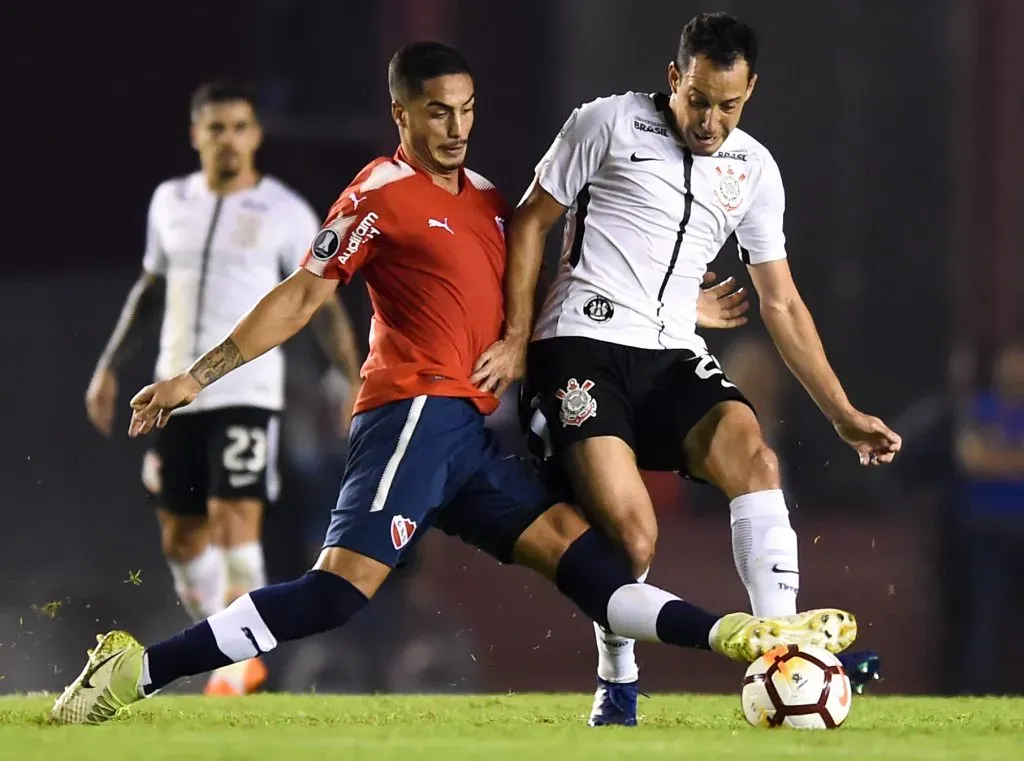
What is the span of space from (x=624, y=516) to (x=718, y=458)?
0.28m

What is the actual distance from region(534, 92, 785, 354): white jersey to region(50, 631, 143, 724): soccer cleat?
4.36ft

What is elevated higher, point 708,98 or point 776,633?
point 708,98

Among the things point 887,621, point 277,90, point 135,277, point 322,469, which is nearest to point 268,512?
point 322,469

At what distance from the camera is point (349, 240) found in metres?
5.05

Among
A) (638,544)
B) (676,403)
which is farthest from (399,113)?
(638,544)

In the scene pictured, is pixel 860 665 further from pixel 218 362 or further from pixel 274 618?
pixel 218 362

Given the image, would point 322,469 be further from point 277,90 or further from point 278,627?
point 278,627

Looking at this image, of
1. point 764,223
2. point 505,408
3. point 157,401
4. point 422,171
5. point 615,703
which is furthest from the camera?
point 505,408

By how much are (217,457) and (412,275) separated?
9.40 ft

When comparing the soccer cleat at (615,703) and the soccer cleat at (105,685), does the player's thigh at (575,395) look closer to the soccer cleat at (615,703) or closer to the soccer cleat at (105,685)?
the soccer cleat at (615,703)

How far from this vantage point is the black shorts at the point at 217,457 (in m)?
7.77

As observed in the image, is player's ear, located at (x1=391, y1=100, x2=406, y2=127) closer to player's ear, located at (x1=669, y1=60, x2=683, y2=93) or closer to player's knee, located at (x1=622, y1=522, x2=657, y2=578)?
player's ear, located at (x1=669, y1=60, x2=683, y2=93)

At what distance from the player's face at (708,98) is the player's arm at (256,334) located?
0.99 meters

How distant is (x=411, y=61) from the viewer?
5.19m
